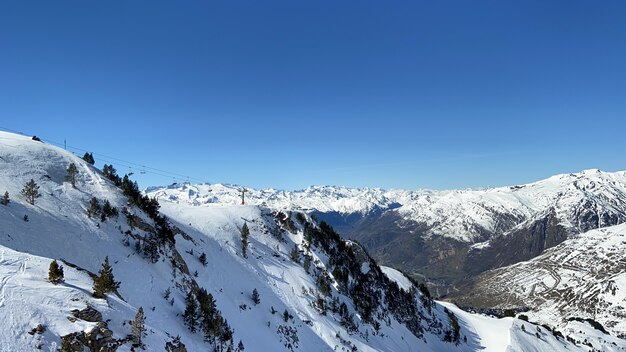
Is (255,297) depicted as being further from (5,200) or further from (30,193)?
(5,200)

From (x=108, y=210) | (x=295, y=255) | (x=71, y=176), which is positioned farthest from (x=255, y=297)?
(x=71, y=176)

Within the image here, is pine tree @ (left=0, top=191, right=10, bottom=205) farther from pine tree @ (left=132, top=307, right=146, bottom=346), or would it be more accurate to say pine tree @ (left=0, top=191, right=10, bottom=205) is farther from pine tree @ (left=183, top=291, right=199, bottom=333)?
pine tree @ (left=132, top=307, right=146, bottom=346)

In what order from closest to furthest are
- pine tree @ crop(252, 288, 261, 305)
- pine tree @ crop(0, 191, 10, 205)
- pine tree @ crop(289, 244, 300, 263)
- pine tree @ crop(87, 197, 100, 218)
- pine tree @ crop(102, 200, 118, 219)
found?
1. pine tree @ crop(0, 191, 10, 205)
2. pine tree @ crop(87, 197, 100, 218)
3. pine tree @ crop(102, 200, 118, 219)
4. pine tree @ crop(252, 288, 261, 305)
5. pine tree @ crop(289, 244, 300, 263)

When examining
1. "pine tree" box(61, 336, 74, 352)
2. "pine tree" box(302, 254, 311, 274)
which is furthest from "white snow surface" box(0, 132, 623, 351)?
"pine tree" box(302, 254, 311, 274)

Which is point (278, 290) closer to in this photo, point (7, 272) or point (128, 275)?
point (128, 275)

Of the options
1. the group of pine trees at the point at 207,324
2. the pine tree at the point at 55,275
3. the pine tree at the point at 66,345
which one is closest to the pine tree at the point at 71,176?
the group of pine trees at the point at 207,324

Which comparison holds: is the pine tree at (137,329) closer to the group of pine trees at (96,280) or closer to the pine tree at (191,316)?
the group of pine trees at (96,280)
